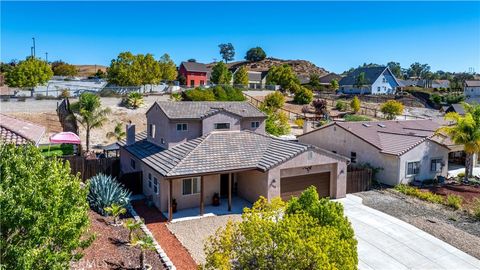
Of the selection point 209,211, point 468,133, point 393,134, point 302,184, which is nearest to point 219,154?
point 209,211

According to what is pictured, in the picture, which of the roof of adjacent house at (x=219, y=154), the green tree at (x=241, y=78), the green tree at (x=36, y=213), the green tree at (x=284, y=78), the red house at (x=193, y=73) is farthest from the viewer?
the red house at (x=193, y=73)

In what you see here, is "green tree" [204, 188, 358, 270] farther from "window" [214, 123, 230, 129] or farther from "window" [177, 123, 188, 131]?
"window" [214, 123, 230, 129]

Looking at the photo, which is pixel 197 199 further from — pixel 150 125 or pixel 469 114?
pixel 469 114

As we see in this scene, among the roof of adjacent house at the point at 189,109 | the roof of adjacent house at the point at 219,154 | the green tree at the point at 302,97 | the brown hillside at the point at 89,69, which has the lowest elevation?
the roof of adjacent house at the point at 219,154

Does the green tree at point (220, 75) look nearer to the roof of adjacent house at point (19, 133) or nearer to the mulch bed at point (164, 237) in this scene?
the mulch bed at point (164, 237)

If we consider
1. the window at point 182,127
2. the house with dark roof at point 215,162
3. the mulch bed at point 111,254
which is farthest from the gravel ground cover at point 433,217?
the mulch bed at point 111,254

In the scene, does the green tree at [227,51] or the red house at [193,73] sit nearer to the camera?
the red house at [193,73]

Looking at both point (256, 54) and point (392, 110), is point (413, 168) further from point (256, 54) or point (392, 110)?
point (256, 54)
